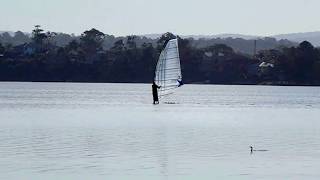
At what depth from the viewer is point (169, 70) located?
3893 inches

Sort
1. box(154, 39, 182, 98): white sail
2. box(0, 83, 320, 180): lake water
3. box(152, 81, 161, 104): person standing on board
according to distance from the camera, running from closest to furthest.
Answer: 1. box(0, 83, 320, 180): lake water
2. box(152, 81, 161, 104): person standing on board
3. box(154, 39, 182, 98): white sail

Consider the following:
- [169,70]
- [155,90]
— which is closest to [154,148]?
[155,90]

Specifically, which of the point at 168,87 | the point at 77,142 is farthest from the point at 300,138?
the point at 168,87

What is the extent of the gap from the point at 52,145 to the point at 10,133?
311 inches

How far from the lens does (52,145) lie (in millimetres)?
46438

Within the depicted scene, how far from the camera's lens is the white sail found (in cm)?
9794

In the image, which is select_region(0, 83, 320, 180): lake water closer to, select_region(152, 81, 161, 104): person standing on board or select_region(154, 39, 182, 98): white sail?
select_region(152, 81, 161, 104): person standing on board

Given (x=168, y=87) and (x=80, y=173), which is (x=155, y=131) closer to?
(x=80, y=173)

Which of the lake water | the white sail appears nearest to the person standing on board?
the white sail

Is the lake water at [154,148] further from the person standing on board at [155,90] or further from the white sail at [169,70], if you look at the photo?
the white sail at [169,70]

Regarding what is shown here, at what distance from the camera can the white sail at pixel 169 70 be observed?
97938 millimetres

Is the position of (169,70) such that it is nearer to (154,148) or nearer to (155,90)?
(155,90)

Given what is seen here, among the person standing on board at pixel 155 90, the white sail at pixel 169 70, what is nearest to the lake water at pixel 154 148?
the person standing on board at pixel 155 90

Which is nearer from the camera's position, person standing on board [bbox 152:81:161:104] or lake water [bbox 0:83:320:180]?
lake water [bbox 0:83:320:180]
